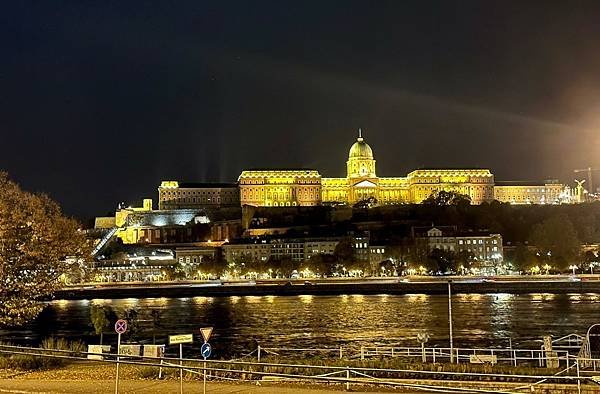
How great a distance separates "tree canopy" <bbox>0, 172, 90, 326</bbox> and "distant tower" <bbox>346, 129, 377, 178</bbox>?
107 meters

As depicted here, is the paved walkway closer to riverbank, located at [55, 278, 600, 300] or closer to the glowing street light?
riverbank, located at [55, 278, 600, 300]

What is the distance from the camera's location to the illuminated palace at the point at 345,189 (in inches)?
4643

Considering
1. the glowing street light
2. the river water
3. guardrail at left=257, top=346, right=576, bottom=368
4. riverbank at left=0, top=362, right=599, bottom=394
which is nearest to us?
riverbank at left=0, top=362, right=599, bottom=394

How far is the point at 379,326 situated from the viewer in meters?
34.2

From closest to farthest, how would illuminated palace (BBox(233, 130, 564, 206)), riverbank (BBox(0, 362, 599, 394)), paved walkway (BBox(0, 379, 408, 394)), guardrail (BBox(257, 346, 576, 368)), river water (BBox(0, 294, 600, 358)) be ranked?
1. paved walkway (BBox(0, 379, 408, 394))
2. riverbank (BBox(0, 362, 599, 394))
3. guardrail (BBox(257, 346, 576, 368))
4. river water (BBox(0, 294, 600, 358))
5. illuminated palace (BBox(233, 130, 564, 206))

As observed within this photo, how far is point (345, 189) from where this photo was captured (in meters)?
121

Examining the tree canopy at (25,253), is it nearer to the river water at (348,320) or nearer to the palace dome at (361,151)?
the river water at (348,320)

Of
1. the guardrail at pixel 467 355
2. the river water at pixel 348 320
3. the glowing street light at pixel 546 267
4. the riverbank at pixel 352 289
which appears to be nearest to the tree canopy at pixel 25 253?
the guardrail at pixel 467 355

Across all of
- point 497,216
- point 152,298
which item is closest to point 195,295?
point 152,298

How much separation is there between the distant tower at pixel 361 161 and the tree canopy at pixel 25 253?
10670cm

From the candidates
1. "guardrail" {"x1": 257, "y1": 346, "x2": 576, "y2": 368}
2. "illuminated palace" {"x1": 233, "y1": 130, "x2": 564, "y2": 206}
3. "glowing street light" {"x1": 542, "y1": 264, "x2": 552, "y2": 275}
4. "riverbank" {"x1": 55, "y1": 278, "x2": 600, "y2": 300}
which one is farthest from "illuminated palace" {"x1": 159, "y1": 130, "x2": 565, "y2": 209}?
"guardrail" {"x1": 257, "y1": 346, "x2": 576, "y2": 368}

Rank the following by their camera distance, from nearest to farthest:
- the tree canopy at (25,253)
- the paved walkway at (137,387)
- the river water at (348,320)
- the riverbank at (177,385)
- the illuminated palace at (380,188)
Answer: the paved walkway at (137,387)
the riverbank at (177,385)
the tree canopy at (25,253)
the river water at (348,320)
the illuminated palace at (380,188)

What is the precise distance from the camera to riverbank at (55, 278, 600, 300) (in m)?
59.8

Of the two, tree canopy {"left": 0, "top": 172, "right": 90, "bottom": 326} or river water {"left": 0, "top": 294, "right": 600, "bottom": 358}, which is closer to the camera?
tree canopy {"left": 0, "top": 172, "right": 90, "bottom": 326}
